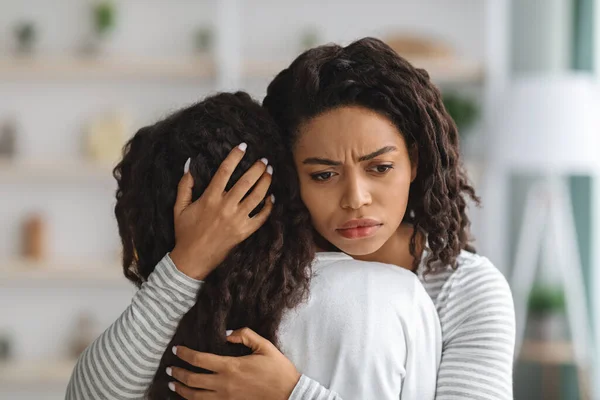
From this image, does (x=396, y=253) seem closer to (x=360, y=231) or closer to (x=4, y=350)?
(x=360, y=231)

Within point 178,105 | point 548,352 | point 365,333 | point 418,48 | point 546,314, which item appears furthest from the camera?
point 178,105

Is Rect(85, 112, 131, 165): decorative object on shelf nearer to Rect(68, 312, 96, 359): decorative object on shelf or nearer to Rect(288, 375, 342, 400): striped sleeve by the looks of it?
Rect(68, 312, 96, 359): decorative object on shelf

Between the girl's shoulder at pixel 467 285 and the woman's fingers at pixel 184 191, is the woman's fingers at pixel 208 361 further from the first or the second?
the girl's shoulder at pixel 467 285

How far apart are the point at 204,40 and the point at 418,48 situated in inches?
42.3

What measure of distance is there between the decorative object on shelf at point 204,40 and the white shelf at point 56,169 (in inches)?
29.9

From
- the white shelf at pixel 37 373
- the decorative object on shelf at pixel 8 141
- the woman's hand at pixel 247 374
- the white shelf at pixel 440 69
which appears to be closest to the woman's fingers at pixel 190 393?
the woman's hand at pixel 247 374

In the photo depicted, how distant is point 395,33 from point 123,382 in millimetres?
3230

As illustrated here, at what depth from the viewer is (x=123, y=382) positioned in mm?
1177

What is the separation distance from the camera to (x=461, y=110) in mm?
3891

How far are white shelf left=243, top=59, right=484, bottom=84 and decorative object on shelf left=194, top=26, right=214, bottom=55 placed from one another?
0.90ft

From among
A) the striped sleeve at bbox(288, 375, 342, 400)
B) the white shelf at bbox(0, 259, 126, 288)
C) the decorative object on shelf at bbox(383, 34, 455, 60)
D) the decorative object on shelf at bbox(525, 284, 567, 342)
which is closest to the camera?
the striped sleeve at bbox(288, 375, 342, 400)

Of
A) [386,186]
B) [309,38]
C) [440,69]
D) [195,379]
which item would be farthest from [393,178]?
[309,38]

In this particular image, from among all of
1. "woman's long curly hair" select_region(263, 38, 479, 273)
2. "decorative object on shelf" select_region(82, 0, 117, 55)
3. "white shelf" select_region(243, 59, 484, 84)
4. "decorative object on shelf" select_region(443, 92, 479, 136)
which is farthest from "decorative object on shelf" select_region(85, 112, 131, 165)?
"woman's long curly hair" select_region(263, 38, 479, 273)

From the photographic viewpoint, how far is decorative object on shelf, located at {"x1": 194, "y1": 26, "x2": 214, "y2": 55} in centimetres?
416
